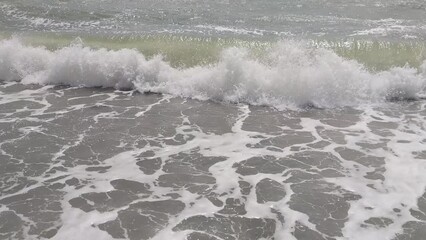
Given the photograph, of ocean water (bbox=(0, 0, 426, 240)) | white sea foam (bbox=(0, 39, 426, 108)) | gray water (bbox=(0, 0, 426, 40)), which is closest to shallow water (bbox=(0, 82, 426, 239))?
ocean water (bbox=(0, 0, 426, 240))

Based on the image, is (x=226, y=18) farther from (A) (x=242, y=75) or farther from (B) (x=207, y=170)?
(B) (x=207, y=170)

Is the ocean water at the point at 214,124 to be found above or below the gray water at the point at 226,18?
below

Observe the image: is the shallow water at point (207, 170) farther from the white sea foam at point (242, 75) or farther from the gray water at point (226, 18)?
the gray water at point (226, 18)

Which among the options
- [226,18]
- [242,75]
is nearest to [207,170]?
[242,75]

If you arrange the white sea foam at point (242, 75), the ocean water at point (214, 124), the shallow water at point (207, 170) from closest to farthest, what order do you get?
the shallow water at point (207, 170), the ocean water at point (214, 124), the white sea foam at point (242, 75)

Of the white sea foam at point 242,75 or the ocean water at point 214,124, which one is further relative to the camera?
the white sea foam at point 242,75

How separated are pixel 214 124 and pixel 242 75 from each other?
84.9 inches

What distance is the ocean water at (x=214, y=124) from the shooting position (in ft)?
19.8

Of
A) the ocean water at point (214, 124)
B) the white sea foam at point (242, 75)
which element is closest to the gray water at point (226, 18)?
the ocean water at point (214, 124)

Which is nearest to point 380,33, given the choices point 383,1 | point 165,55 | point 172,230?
point 383,1

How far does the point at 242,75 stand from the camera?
1078 centimetres

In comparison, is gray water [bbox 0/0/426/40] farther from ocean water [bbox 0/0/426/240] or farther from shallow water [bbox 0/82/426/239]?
shallow water [bbox 0/82/426/239]

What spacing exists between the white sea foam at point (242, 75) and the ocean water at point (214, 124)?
0.04 m

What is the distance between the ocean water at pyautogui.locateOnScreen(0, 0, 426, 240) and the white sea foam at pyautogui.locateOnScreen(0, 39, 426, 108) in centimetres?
4
